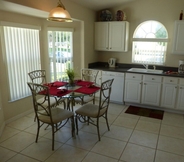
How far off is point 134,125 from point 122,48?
2024 millimetres

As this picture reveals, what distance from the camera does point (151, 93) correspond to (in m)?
4.00

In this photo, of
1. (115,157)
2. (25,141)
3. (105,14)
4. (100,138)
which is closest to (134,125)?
(100,138)

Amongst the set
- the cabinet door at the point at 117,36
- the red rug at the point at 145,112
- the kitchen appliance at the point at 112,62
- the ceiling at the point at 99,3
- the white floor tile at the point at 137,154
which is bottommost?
the white floor tile at the point at 137,154

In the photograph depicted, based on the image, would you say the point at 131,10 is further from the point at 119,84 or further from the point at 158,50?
the point at 119,84

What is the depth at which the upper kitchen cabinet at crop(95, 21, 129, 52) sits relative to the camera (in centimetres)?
432

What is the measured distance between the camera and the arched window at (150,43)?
14.1 feet

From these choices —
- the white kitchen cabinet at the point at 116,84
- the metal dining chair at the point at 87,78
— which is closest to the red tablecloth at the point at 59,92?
the metal dining chair at the point at 87,78

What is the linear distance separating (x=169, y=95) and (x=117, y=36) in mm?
1905


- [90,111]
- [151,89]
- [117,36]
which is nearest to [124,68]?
[117,36]

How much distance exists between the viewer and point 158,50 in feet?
14.5

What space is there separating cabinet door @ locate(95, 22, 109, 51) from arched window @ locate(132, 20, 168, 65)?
745 mm

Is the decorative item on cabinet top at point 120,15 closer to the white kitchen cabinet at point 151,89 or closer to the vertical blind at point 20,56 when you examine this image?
the white kitchen cabinet at point 151,89

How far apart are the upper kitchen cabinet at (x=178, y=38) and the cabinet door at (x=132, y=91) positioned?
1.11m

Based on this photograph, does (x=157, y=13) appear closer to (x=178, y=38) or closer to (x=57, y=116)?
(x=178, y=38)
